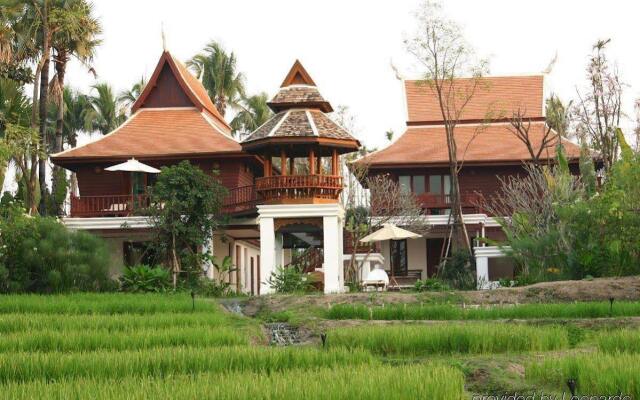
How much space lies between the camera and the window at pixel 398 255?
102 feet

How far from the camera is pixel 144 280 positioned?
21766 millimetres

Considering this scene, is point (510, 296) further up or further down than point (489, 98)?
further down

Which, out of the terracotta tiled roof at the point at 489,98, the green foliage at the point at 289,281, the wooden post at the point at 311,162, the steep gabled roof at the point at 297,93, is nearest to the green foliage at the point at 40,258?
the green foliage at the point at 289,281

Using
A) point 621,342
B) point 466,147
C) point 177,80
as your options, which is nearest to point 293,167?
point 177,80

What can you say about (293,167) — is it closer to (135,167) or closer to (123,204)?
(135,167)

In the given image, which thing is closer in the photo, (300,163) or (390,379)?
(390,379)

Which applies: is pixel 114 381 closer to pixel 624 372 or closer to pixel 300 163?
pixel 624 372

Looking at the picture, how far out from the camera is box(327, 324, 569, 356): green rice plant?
1232 centimetres

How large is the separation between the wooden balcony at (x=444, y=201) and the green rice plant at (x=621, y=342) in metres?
18.9

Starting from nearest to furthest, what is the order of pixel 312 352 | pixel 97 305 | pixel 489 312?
pixel 312 352 < pixel 489 312 < pixel 97 305

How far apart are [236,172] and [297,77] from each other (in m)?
4.26

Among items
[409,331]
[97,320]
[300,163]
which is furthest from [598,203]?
[300,163]

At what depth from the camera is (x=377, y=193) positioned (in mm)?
29094

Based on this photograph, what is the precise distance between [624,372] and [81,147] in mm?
21105
